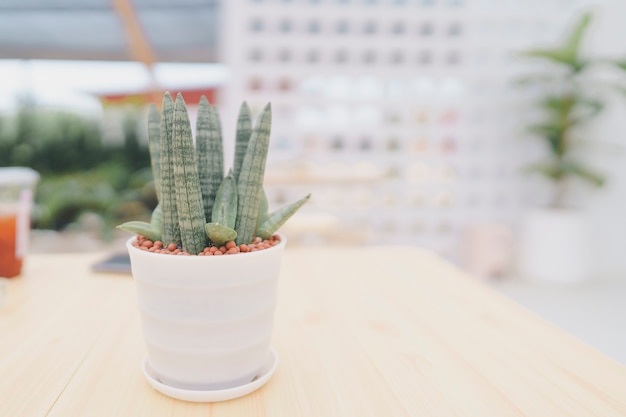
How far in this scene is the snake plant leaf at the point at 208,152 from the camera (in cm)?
55

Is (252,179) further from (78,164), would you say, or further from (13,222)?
(78,164)

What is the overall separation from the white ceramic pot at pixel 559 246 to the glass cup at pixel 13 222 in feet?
10.8

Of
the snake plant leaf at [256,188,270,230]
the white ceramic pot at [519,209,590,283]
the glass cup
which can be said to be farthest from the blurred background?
the snake plant leaf at [256,188,270,230]

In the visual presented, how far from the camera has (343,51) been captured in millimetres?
3477

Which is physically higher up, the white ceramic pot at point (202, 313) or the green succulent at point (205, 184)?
the green succulent at point (205, 184)

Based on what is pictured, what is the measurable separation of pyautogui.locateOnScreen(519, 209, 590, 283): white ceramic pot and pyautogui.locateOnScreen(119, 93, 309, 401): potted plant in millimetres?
3242

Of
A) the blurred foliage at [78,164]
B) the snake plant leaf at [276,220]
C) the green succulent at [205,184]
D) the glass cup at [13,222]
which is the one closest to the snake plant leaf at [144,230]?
the green succulent at [205,184]

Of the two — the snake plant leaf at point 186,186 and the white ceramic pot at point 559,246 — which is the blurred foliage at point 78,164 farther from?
the snake plant leaf at point 186,186

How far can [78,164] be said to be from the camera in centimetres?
445

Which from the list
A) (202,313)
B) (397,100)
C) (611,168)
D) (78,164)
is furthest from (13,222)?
(78,164)

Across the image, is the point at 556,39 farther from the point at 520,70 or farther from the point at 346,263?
the point at 346,263

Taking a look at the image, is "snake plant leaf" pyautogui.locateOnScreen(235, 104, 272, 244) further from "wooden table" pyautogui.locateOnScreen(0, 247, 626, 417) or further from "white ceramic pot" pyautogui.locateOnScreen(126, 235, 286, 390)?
"wooden table" pyautogui.locateOnScreen(0, 247, 626, 417)

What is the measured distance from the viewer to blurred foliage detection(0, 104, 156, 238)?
4.10 m

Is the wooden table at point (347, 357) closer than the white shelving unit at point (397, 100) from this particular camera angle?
Yes
